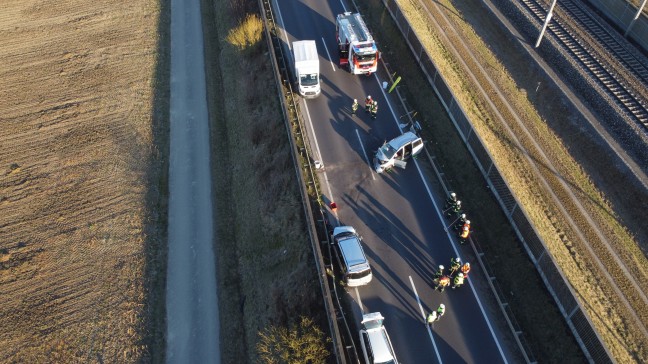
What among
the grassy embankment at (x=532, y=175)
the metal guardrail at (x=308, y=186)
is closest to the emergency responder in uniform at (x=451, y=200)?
the grassy embankment at (x=532, y=175)

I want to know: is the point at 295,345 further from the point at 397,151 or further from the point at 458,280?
the point at 397,151

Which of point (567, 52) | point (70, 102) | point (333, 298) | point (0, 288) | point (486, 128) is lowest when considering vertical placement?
point (0, 288)

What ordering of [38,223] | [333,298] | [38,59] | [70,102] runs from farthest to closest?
[38,59] < [70,102] < [38,223] < [333,298]

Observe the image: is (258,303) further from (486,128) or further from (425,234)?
(486,128)

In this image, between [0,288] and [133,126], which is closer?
[0,288]

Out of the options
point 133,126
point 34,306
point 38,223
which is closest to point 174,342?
point 34,306

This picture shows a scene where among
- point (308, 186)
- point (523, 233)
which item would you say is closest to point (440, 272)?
point (523, 233)

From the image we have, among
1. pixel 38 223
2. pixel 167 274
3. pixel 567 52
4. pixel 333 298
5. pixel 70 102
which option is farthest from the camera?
pixel 70 102

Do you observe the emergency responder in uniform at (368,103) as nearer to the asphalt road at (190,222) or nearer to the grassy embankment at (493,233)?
the grassy embankment at (493,233)
